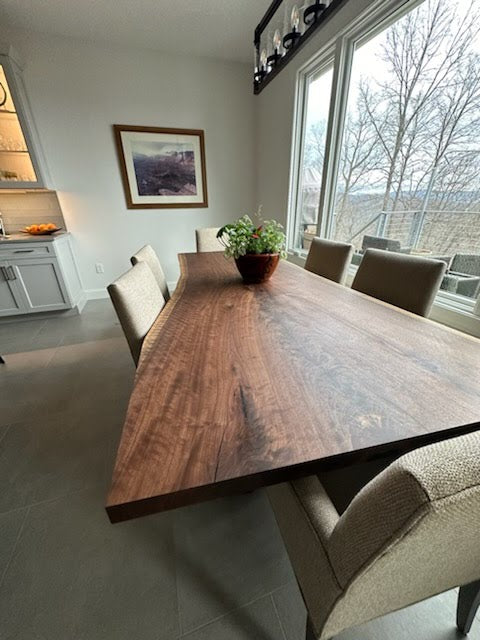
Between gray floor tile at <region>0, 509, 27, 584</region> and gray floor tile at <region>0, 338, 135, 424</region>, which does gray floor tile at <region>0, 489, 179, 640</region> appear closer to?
gray floor tile at <region>0, 509, 27, 584</region>

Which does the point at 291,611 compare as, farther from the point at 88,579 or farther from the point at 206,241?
the point at 206,241

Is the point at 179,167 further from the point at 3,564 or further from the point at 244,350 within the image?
the point at 3,564

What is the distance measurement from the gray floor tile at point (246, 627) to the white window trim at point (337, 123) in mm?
1600

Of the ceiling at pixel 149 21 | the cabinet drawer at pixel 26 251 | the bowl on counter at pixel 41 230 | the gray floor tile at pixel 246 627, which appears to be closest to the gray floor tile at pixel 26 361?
the cabinet drawer at pixel 26 251

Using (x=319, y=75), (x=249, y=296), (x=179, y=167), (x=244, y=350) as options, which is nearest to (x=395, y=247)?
(x=249, y=296)

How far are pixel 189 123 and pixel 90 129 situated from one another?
1.15 metres

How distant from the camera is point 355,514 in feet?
1.30

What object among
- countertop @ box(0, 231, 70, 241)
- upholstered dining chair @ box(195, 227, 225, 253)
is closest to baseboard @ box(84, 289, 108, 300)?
countertop @ box(0, 231, 70, 241)

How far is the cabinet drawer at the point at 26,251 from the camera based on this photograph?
2.66m

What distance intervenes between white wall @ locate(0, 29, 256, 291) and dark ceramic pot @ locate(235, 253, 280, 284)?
2618mm

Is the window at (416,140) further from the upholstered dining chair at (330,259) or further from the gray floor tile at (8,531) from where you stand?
the gray floor tile at (8,531)

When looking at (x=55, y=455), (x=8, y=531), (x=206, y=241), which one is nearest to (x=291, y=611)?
(x=8, y=531)

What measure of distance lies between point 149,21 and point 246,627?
13.6 ft

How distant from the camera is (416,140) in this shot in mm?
1722
